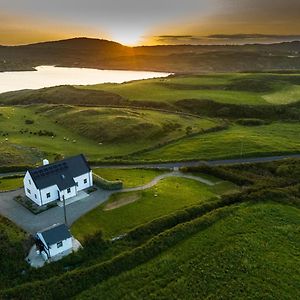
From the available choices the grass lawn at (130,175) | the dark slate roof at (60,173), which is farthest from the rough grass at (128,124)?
the dark slate roof at (60,173)

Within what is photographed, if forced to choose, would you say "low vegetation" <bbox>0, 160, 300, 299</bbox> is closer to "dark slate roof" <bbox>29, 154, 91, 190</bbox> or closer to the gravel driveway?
the gravel driveway

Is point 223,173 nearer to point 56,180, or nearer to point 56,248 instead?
point 56,180

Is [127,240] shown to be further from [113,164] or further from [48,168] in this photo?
[113,164]

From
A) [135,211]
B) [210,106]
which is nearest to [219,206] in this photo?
[135,211]

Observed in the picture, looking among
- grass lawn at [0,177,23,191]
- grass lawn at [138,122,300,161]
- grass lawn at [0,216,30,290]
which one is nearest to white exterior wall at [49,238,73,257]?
grass lawn at [0,216,30,290]

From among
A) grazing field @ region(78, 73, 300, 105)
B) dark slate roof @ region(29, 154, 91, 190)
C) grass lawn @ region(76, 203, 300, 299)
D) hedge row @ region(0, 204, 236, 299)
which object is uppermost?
grazing field @ region(78, 73, 300, 105)

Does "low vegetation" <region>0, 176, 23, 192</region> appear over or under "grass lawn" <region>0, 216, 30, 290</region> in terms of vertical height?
over

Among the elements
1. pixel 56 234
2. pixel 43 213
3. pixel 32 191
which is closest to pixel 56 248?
pixel 56 234

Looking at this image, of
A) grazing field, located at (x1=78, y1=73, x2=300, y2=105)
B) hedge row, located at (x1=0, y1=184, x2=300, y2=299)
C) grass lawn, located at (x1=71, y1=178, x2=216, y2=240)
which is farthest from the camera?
grazing field, located at (x1=78, y1=73, x2=300, y2=105)
